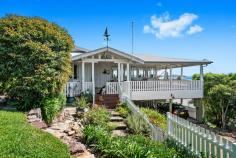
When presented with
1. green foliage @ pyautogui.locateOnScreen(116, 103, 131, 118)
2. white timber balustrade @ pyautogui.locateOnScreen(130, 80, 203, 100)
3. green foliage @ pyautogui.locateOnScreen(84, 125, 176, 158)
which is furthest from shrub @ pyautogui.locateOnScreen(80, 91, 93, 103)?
green foliage @ pyautogui.locateOnScreen(84, 125, 176, 158)

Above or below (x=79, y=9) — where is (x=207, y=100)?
below

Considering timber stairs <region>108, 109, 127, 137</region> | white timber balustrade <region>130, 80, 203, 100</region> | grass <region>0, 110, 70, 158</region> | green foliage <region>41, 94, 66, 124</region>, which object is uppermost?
white timber balustrade <region>130, 80, 203, 100</region>

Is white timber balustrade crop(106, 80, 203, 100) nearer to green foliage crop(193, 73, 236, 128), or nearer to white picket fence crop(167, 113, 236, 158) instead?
green foliage crop(193, 73, 236, 128)

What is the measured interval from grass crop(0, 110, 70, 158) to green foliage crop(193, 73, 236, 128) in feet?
46.2

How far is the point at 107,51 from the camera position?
20.3 m

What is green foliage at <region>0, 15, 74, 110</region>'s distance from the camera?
12.6 metres

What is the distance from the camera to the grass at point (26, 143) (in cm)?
680

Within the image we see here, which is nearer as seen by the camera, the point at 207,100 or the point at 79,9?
the point at 79,9

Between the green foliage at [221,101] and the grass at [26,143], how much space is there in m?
14.1

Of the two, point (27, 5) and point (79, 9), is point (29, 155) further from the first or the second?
point (79, 9)

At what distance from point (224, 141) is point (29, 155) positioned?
4.16 meters

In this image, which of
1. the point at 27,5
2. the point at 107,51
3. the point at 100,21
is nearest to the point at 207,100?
the point at 107,51

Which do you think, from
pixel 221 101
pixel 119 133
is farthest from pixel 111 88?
pixel 119 133

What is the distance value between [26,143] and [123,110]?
9462 millimetres
